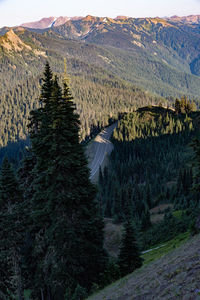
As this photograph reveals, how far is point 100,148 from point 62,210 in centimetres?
14888

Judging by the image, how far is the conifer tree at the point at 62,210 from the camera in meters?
19.3

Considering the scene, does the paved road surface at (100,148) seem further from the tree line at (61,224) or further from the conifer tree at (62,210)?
the conifer tree at (62,210)

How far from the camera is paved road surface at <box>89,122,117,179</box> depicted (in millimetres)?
152887

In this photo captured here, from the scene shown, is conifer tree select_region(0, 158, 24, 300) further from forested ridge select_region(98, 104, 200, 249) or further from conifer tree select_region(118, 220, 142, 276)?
forested ridge select_region(98, 104, 200, 249)

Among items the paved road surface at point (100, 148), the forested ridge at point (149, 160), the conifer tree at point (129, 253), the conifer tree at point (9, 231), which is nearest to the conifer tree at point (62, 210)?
the conifer tree at point (129, 253)

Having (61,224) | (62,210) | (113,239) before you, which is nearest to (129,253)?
(61,224)

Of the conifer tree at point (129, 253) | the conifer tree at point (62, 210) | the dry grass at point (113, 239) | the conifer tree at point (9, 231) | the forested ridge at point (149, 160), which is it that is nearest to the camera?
the conifer tree at point (62, 210)

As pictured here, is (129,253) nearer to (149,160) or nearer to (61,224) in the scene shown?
(61,224)

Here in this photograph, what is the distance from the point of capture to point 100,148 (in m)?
169

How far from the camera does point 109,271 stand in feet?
70.3

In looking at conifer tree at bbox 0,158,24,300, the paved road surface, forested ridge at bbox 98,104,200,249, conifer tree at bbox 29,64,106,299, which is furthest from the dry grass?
the paved road surface

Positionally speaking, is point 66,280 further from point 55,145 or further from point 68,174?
point 55,145

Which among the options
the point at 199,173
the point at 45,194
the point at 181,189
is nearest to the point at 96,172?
the point at 181,189

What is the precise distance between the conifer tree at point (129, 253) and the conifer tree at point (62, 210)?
6.94ft
